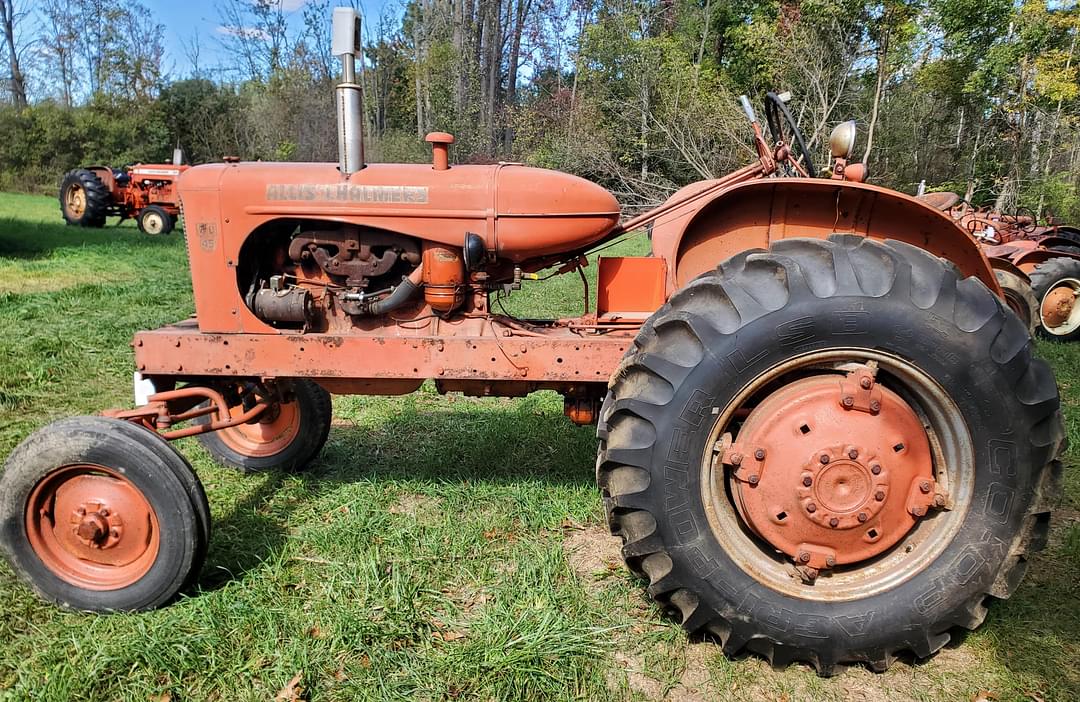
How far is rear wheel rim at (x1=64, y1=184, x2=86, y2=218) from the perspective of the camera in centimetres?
1670

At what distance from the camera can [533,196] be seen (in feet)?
8.64

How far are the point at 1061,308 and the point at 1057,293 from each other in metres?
0.18

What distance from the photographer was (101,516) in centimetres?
240

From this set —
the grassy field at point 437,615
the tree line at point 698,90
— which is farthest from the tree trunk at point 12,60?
the grassy field at point 437,615

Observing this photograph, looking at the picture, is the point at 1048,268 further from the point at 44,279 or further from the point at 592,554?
the point at 44,279

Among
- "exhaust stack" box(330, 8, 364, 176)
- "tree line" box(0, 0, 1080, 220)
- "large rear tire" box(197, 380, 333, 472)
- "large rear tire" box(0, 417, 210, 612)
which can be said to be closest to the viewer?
"large rear tire" box(0, 417, 210, 612)

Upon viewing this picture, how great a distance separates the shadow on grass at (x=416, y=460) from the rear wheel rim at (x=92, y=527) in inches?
11.9

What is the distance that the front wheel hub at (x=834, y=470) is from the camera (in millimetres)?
2100

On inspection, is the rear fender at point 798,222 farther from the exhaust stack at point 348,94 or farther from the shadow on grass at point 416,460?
the shadow on grass at point 416,460

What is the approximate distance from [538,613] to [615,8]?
2192 centimetres

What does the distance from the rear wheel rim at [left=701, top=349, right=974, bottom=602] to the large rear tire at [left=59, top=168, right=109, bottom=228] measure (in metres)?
18.8

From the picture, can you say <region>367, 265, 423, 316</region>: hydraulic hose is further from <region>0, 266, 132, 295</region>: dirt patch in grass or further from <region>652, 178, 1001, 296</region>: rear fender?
<region>0, 266, 132, 295</region>: dirt patch in grass

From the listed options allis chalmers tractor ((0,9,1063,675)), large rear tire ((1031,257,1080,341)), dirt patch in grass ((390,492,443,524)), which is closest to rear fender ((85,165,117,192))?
allis chalmers tractor ((0,9,1063,675))

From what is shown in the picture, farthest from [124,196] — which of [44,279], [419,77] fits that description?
[44,279]
